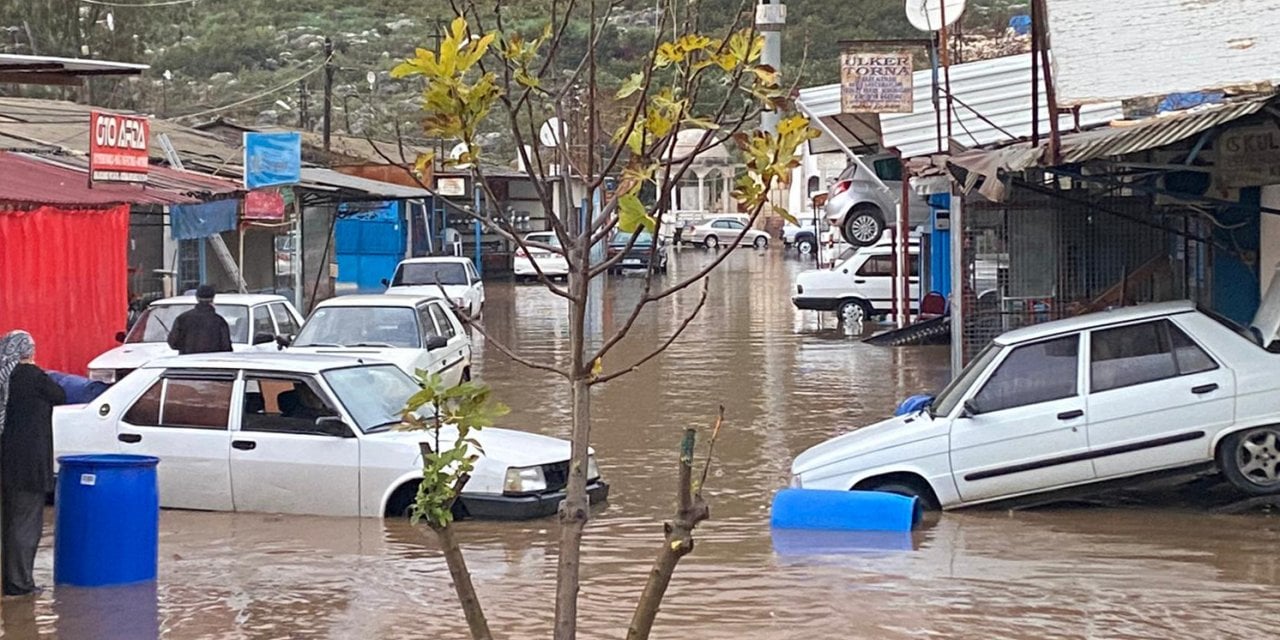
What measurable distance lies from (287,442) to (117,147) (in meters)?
8.92

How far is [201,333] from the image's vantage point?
15.9m

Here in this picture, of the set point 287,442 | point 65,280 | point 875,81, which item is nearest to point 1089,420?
point 287,442

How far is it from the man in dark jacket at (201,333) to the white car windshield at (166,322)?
1377 millimetres

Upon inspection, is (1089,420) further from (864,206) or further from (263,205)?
(864,206)

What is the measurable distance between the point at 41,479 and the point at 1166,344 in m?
7.42

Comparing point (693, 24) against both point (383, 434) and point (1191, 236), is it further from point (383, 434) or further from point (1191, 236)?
point (1191, 236)

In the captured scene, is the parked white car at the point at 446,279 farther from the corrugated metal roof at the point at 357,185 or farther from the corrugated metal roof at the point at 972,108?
the corrugated metal roof at the point at 972,108

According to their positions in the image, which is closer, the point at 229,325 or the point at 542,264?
the point at 229,325

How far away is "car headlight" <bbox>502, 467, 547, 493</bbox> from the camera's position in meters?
11.4

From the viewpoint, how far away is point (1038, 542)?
10719mm

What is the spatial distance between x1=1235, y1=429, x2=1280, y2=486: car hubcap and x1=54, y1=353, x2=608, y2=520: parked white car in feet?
14.8

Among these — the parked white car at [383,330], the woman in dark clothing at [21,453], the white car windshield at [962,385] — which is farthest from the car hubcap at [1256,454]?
the parked white car at [383,330]

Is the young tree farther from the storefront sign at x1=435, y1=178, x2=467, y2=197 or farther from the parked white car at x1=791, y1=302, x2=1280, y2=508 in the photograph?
the storefront sign at x1=435, y1=178, x2=467, y2=197

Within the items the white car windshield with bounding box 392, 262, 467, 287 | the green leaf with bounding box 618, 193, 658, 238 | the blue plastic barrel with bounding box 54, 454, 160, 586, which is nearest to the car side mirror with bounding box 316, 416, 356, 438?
the blue plastic barrel with bounding box 54, 454, 160, 586
